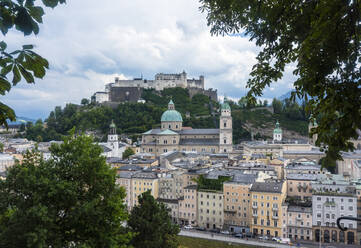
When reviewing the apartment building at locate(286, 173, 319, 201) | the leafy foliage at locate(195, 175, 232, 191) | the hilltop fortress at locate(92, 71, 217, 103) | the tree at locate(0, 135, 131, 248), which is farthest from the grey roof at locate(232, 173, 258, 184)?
the hilltop fortress at locate(92, 71, 217, 103)

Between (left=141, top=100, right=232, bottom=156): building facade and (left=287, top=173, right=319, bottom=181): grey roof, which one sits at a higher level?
(left=141, top=100, right=232, bottom=156): building facade

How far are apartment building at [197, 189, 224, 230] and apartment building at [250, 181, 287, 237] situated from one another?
4173mm

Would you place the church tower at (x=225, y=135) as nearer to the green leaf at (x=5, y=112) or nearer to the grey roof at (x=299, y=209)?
the grey roof at (x=299, y=209)

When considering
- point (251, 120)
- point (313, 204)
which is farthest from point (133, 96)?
point (313, 204)

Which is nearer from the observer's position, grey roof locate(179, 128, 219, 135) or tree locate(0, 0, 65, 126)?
tree locate(0, 0, 65, 126)

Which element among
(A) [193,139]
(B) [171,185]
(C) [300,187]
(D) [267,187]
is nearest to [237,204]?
(D) [267,187]

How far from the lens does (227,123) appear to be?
67750 millimetres

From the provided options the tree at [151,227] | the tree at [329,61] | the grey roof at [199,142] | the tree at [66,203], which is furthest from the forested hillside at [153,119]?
the tree at [329,61]

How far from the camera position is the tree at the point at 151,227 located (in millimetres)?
18469

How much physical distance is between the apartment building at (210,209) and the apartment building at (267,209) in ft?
13.7

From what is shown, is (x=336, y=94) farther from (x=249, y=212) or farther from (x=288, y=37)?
(x=249, y=212)

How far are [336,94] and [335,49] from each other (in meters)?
0.57

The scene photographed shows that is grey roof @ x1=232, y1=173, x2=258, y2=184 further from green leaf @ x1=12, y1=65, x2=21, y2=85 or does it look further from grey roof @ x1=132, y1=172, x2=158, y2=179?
green leaf @ x1=12, y1=65, x2=21, y2=85

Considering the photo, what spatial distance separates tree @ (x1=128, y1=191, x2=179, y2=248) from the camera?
18.5m
